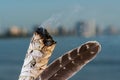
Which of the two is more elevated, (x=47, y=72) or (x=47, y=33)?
(x=47, y=33)

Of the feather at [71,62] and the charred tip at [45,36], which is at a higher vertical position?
the charred tip at [45,36]

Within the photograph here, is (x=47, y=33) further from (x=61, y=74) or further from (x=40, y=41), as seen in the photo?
(x=61, y=74)

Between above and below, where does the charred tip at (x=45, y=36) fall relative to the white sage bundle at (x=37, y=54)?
above

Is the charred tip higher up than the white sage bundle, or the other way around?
the charred tip

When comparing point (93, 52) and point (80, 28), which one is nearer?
point (93, 52)

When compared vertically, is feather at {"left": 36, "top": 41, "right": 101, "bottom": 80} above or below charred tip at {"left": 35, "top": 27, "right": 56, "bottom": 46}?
below

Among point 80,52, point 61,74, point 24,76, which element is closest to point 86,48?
point 80,52
